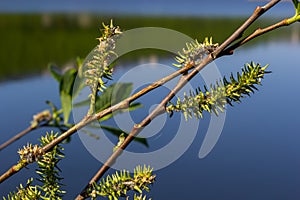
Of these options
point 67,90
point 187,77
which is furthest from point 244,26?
point 67,90

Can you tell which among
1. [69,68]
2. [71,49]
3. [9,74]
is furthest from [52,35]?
[69,68]

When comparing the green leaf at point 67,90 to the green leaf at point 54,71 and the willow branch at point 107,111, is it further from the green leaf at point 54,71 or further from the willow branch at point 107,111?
the willow branch at point 107,111

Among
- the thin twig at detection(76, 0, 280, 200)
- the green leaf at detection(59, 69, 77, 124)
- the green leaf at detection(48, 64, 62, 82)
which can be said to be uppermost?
the green leaf at detection(48, 64, 62, 82)

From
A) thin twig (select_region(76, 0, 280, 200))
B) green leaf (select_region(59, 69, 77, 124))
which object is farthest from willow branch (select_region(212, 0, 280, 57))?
green leaf (select_region(59, 69, 77, 124))

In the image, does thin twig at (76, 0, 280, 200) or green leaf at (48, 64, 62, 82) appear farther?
green leaf at (48, 64, 62, 82)

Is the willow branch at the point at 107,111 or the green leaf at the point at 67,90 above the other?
the green leaf at the point at 67,90

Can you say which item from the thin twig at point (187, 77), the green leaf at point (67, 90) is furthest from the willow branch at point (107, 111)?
the green leaf at point (67, 90)

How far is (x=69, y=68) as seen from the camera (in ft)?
3.08

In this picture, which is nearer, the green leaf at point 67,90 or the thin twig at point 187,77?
the thin twig at point 187,77

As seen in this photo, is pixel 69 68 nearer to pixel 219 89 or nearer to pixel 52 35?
pixel 219 89

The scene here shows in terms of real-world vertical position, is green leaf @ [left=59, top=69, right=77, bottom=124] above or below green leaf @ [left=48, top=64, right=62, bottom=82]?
below

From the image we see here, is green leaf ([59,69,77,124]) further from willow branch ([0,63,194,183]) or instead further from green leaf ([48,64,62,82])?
willow branch ([0,63,194,183])

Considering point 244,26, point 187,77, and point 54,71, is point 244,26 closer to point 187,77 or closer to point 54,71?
point 187,77

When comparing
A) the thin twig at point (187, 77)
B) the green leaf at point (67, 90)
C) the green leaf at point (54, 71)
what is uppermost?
the green leaf at point (54, 71)
